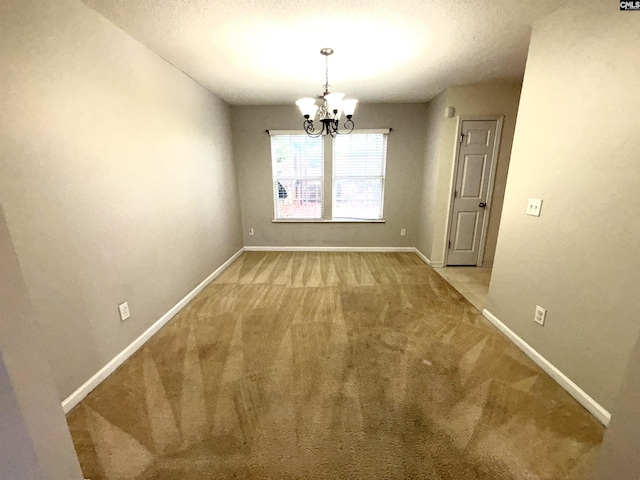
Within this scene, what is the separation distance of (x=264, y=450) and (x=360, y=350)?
984mm

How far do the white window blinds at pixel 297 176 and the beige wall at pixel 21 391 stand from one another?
12.8 feet

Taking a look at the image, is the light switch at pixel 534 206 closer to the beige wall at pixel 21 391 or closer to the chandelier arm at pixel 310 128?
the chandelier arm at pixel 310 128

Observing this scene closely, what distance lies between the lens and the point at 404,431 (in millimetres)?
1442

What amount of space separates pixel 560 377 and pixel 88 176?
3.34 meters

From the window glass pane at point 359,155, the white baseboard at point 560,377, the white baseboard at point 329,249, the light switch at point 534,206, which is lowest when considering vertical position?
the white baseboard at point 560,377

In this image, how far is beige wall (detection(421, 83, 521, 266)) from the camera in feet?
11.1

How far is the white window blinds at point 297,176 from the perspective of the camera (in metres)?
4.36

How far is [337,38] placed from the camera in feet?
6.99

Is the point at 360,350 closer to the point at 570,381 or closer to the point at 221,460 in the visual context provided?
the point at 221,460

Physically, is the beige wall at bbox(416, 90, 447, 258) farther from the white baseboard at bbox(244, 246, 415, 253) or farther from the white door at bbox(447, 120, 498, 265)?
the white baseboard at bbox(244, 246, 415, 253)

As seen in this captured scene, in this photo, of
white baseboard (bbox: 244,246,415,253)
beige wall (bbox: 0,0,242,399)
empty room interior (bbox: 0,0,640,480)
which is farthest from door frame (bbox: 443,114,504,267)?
beige wall (bbox: 0,0,242,399)

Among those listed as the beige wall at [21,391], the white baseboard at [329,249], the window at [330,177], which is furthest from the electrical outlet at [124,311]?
the window at [330,177]

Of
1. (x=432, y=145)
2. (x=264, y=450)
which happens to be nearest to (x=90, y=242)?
(x=264, y=450)

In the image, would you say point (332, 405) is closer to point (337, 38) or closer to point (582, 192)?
point (582, 192)
